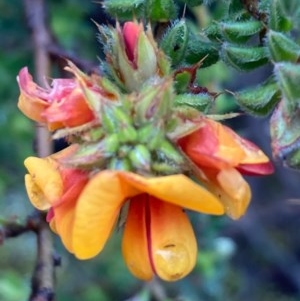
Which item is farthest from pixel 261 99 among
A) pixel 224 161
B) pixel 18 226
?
pixel 18 226

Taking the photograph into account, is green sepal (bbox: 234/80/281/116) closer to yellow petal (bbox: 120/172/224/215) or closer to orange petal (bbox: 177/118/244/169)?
orange petal (bbox: 177/118/244/169)

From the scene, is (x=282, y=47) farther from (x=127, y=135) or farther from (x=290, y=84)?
(x=127, y=135)

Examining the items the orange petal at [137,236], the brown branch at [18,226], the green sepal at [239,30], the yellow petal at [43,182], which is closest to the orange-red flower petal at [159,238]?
the orange petal at [137,236]

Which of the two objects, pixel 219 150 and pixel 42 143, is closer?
pixel 219 150

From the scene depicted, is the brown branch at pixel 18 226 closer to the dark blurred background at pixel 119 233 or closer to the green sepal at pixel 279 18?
the dark blurred background at pixel 119 233

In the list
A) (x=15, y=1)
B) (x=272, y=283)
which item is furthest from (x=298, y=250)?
(x=15, y=1)
